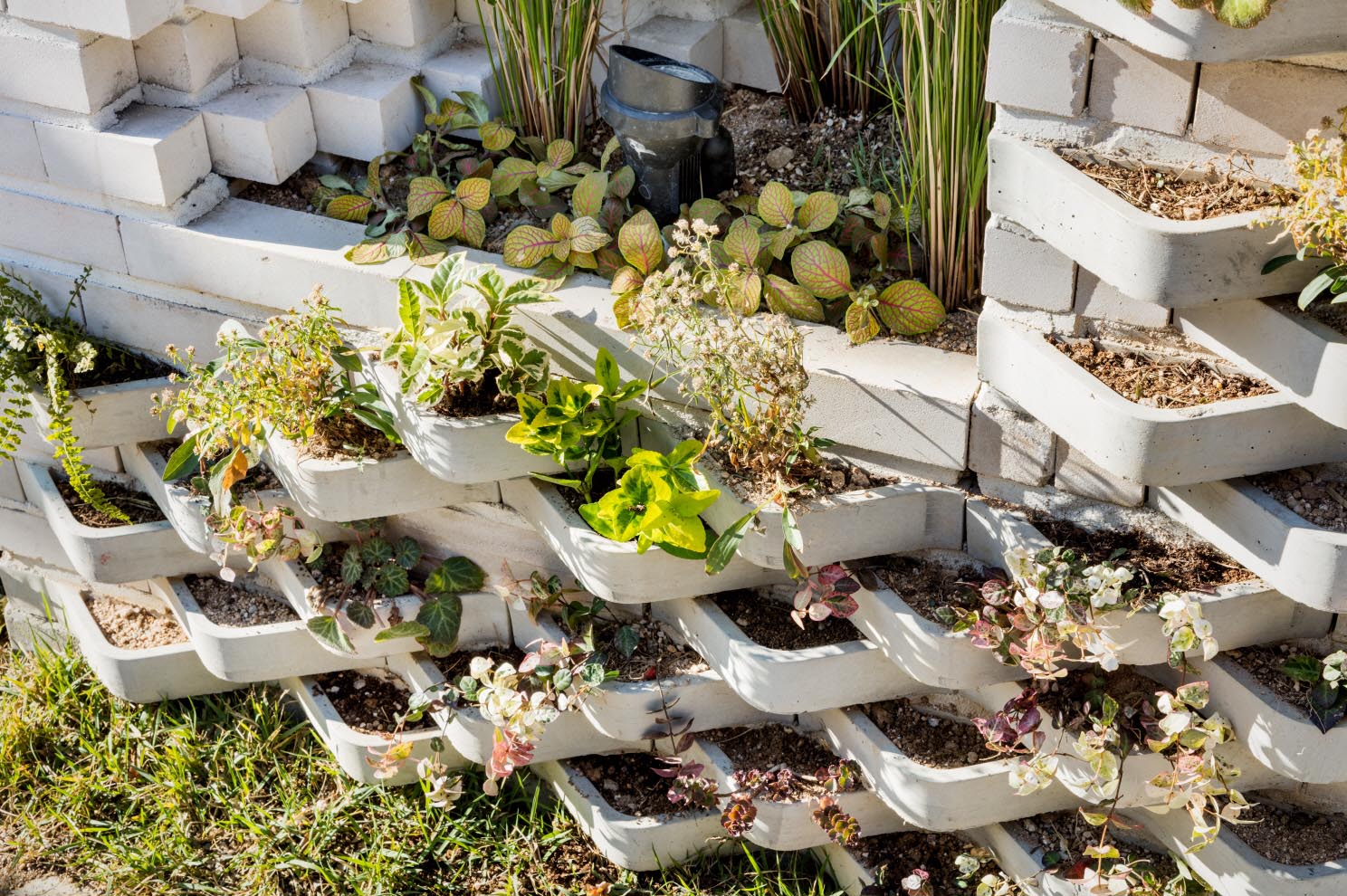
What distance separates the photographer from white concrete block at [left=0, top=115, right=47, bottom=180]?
3156 mm

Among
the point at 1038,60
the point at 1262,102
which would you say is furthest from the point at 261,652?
the point at 1262,102

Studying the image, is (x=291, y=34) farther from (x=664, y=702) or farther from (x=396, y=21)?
(x=664, y=702)

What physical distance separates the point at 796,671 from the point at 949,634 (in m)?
0.31

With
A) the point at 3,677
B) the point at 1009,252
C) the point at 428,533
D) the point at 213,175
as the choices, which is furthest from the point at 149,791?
the point at 1009,252

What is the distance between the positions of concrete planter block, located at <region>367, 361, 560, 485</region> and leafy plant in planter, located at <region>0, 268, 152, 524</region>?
0.75m

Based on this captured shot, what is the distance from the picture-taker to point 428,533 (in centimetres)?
318

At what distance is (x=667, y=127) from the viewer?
2.98 m

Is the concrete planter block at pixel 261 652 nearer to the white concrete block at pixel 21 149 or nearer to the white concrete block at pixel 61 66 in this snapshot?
the white concrete block at pixel 21 149

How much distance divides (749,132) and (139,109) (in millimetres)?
1331

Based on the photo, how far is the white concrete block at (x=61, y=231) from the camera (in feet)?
10.5

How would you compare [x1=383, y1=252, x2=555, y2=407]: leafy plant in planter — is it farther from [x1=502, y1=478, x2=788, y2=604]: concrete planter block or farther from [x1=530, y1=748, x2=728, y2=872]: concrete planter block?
[x1=530, y1=748, x2=728, y2=872]: concrete planter block

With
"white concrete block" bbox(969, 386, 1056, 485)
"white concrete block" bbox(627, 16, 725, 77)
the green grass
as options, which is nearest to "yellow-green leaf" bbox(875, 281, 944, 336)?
"white concrete block" bbox(969, 386, 1056, 485)

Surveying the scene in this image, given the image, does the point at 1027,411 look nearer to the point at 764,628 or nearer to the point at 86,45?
the point at 764,628

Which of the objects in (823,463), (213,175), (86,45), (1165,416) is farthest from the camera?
(213,175)
